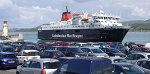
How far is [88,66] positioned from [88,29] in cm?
5863

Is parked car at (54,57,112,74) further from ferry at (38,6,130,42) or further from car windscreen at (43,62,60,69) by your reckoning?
ferry at (38,6,130,42)

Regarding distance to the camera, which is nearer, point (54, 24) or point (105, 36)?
point (105, 36)

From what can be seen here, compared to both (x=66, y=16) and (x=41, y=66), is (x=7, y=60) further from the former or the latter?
(x=66, y=16)

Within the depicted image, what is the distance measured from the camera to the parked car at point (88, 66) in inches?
344

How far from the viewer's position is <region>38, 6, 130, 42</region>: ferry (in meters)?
64.3

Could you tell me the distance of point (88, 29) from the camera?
2648 inches

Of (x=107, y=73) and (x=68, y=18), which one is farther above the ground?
(x=68, y=18)

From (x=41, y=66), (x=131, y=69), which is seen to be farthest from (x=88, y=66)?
(x=41, y=66)

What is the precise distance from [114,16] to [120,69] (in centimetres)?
6017

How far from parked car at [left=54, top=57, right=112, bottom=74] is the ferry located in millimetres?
54583

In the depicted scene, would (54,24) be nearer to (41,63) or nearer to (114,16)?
(114,16)

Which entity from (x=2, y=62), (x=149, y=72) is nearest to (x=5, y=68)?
(x=2, y=62)

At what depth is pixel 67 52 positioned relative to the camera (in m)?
23.8

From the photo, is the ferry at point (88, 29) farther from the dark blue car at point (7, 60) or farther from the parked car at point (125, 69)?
the parked car at point (125, 69)
